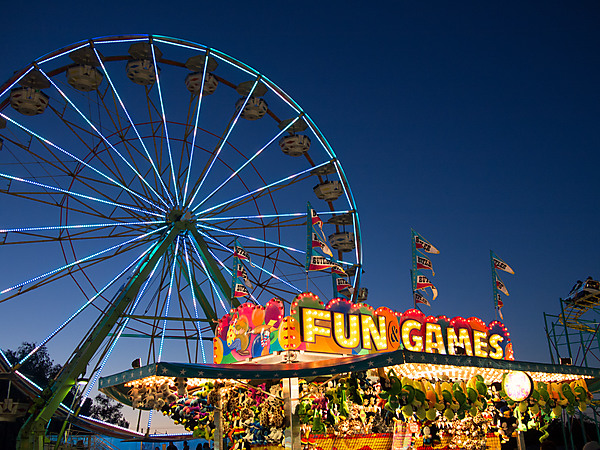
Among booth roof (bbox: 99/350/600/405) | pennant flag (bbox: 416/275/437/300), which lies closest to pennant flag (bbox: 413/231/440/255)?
pennant flag (bbox: 416/275/437/300)

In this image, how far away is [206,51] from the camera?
53.7 feet

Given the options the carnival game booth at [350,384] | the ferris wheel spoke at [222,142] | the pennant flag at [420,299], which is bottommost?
the carnival game booth at [350,384]

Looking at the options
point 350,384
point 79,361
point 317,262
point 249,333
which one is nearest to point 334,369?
point 350,384

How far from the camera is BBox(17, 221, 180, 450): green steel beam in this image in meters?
13.9

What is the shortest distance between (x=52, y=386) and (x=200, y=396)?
637cm

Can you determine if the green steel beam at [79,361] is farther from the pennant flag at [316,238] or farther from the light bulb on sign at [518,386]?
the light bulb on sign at [518,386]

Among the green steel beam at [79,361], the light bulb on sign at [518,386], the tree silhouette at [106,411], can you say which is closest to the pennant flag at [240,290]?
the green steel beam at [79,361]

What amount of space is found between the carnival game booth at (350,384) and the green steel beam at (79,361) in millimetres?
3507

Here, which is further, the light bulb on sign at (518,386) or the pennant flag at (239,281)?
the pennant flag at (239,281)

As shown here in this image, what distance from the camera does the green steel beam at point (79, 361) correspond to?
1386cm

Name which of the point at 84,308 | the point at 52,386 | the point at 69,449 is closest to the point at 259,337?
the point at 84,308

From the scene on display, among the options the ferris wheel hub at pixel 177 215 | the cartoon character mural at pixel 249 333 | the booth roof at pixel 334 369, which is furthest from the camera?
the ferris wheel hub at pixel 177 215

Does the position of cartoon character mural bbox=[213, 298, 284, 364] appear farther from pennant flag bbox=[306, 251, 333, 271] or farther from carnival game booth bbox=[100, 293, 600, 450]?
pennant flag bbox=[306, 251, 333, 271]

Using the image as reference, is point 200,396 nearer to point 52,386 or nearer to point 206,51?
point 52,386
